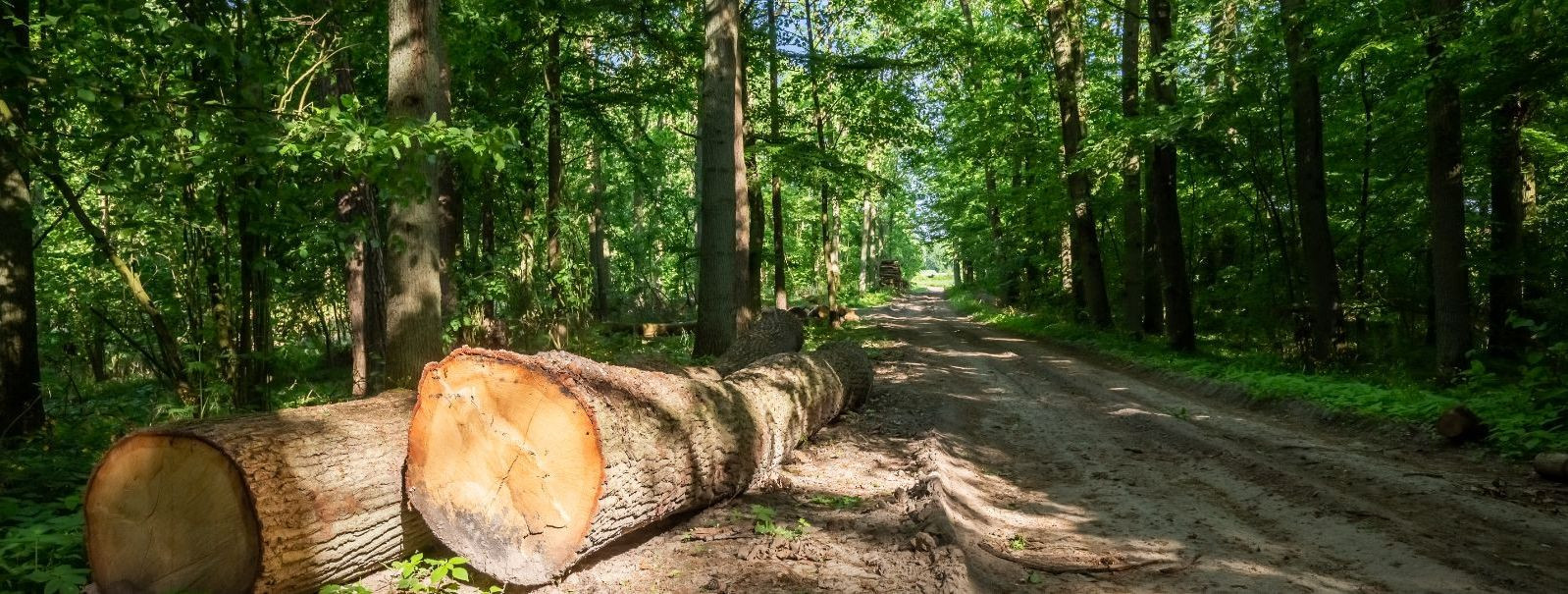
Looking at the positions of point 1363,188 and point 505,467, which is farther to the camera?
point 1363,188

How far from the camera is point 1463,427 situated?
6.67 meters

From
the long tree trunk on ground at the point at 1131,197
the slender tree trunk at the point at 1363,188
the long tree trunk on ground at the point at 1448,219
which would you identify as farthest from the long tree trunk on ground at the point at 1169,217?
the long tree trunk on ground at the point at 1448,219

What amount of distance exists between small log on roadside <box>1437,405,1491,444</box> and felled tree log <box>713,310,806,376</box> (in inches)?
261

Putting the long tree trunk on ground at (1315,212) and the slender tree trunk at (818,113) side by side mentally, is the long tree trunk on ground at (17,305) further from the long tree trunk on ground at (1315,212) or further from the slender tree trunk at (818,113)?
the long tree trunk on ground at (1315,212)

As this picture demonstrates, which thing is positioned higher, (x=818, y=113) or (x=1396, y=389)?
(x=818, y=113)

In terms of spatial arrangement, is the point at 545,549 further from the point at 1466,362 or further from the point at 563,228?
the point at 1466,362

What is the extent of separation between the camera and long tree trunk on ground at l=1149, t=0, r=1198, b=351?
1409 centimetres

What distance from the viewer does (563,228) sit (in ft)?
40.4

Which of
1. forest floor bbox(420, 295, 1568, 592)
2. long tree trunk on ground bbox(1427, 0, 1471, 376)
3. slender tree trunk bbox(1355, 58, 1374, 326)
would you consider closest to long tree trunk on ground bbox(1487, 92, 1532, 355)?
long tree trunk on ground bbox(1427, 0, 1471, 376)

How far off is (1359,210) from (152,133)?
18.3 meters

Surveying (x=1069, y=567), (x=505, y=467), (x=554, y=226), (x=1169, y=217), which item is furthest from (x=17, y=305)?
(x=1169, y=217)

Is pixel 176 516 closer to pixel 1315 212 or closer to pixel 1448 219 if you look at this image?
pixel 1448 219

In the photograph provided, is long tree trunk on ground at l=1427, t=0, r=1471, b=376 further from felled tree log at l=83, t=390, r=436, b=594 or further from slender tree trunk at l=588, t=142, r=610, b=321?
slender tree trunk at l=588, t=142, r=610, b=321

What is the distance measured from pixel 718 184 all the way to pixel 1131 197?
34.5 feet
